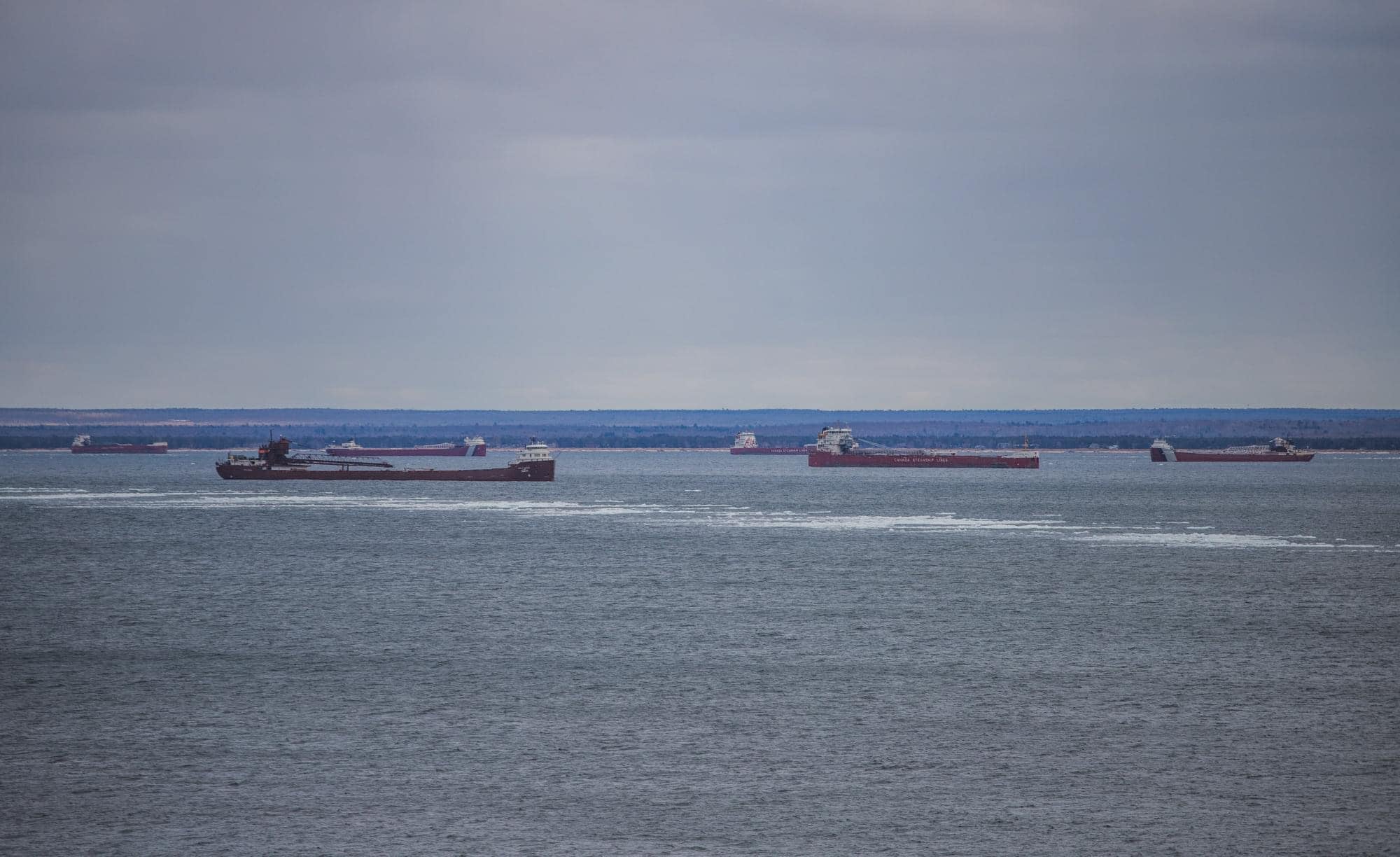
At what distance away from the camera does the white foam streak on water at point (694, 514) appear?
85.1m

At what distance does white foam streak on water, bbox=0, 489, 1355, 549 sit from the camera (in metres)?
85.1

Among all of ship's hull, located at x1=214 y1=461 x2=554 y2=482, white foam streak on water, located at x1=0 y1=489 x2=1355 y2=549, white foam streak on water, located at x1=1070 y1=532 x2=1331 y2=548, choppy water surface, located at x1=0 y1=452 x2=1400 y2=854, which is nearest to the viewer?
choppy water surface, located at x1=0 y1=452 x2=1400 y2=854

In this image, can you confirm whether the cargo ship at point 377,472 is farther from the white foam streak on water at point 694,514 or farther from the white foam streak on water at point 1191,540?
the white foam streak on water at point 1191,540

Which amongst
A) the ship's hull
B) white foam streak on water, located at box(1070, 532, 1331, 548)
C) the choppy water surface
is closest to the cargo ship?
the ship's hull

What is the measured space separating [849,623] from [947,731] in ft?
57.2

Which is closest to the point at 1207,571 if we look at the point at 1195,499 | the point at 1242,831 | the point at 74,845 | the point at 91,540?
the point at 1242,831

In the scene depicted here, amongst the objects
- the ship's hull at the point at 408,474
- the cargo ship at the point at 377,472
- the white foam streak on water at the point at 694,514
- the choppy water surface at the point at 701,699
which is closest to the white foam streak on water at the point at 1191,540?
the white foam streak on water at the point at 694,514

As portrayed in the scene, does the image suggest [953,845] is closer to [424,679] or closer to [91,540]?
[424,679]

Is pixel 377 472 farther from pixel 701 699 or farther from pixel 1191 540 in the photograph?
pixel 701 699

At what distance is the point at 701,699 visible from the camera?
3325 cm

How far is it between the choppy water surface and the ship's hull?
96938mm

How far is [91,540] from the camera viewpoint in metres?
83.4

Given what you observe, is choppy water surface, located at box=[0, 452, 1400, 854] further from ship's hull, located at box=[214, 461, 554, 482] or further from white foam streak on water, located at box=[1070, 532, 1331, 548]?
ship's hull, located at box=[214, 461, 554, 482]

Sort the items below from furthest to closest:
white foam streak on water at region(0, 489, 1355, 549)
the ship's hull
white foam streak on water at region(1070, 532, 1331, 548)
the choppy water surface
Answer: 1. the ship's hull
2. white foam streak on water at region(0, 489, 1355, 549)
3. white foam streak on water at region(1070, 532, 1331, 548)
4. the choppy water surface
